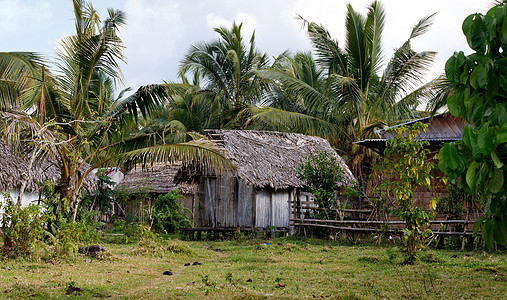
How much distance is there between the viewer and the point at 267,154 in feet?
52.0

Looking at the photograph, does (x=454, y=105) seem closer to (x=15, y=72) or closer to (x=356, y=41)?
(x=15, y=72)

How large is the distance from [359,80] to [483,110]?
16.1 m

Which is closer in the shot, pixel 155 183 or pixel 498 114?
pixel 498 114

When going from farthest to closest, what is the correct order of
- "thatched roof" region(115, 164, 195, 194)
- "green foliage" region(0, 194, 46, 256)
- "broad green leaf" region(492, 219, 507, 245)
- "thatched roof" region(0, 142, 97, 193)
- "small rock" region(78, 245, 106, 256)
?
1. "thatched roof" region(115, 164, 195, 194)
2. "thatched roof" region(0, 142, 97, 193)
3. "small rock" region(78, 245, 106, 256)
4. "green foliage" region(0, 194, 46, 256)
5. "broad green leaf" region(492, 219, 507, 245)

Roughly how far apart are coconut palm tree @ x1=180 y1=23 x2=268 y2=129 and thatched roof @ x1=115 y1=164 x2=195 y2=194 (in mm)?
4063

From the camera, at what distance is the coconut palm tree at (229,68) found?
22.0 metres

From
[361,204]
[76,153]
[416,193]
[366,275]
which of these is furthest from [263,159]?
[366,275]

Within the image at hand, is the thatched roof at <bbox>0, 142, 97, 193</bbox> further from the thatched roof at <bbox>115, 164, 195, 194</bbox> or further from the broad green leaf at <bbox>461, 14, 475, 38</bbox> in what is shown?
the broad green leaf at <bbox>461, 14, 475, 38</bbox>

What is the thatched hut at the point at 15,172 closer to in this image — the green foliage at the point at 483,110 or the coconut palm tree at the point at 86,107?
the coconut palm tree at the point at 86,107

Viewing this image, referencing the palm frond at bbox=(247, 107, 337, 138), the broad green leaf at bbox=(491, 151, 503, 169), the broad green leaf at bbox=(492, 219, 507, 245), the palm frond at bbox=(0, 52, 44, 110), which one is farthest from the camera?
the palm frond at bbox=(247, 107, 337, 138)

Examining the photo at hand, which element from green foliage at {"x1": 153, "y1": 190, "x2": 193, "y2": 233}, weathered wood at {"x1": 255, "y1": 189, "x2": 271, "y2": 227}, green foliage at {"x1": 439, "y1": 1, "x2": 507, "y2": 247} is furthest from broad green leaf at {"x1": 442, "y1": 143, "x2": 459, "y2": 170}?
green foliage at {"x1": 153, "y1": 190, "x2": 193, "y2": 233}

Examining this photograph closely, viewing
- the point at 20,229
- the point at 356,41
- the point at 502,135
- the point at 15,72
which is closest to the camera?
the point at 502,135

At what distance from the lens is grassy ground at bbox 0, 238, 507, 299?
5.68 metres

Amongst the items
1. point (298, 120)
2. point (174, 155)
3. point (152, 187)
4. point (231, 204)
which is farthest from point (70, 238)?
point (298, 120)
